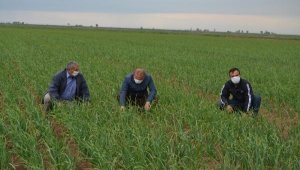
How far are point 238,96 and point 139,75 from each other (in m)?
1.95

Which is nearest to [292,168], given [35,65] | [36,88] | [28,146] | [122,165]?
[122,165]

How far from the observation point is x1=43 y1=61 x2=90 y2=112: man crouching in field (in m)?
8.31

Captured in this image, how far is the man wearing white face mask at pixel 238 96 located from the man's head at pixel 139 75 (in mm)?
1581

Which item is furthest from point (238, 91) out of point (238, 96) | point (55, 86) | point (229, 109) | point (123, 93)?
point (55, 86)

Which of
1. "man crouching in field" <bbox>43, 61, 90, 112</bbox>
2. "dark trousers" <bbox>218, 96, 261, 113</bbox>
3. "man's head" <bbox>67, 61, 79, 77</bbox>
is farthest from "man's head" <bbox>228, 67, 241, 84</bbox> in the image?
"man's head" <bbox>67, 61, 79, 77</bbox>

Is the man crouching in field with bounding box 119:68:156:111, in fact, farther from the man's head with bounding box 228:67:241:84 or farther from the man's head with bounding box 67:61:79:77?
the man's head with bounding box 228:67:241:84

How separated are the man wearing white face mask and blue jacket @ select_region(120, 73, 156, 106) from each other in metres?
1.35

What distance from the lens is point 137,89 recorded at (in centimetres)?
865

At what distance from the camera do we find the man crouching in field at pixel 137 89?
8.32 m

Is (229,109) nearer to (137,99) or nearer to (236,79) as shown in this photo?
(236,79)

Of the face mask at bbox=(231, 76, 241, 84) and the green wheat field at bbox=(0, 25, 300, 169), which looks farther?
the face mask at bbox=(231, 76, 241, 84)

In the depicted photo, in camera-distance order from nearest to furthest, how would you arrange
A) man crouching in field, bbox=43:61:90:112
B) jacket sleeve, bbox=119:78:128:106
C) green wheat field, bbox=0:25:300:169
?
green wheat field, bbox=0:25:300:169
jacket sleeve, bbox=119:78:128:106
man crouching in field, bbox=43:61:90:112

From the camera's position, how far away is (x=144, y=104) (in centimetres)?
877

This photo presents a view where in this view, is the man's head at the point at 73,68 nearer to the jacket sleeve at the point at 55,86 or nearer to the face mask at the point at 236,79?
the jacket sleeve at the point at 55,86
